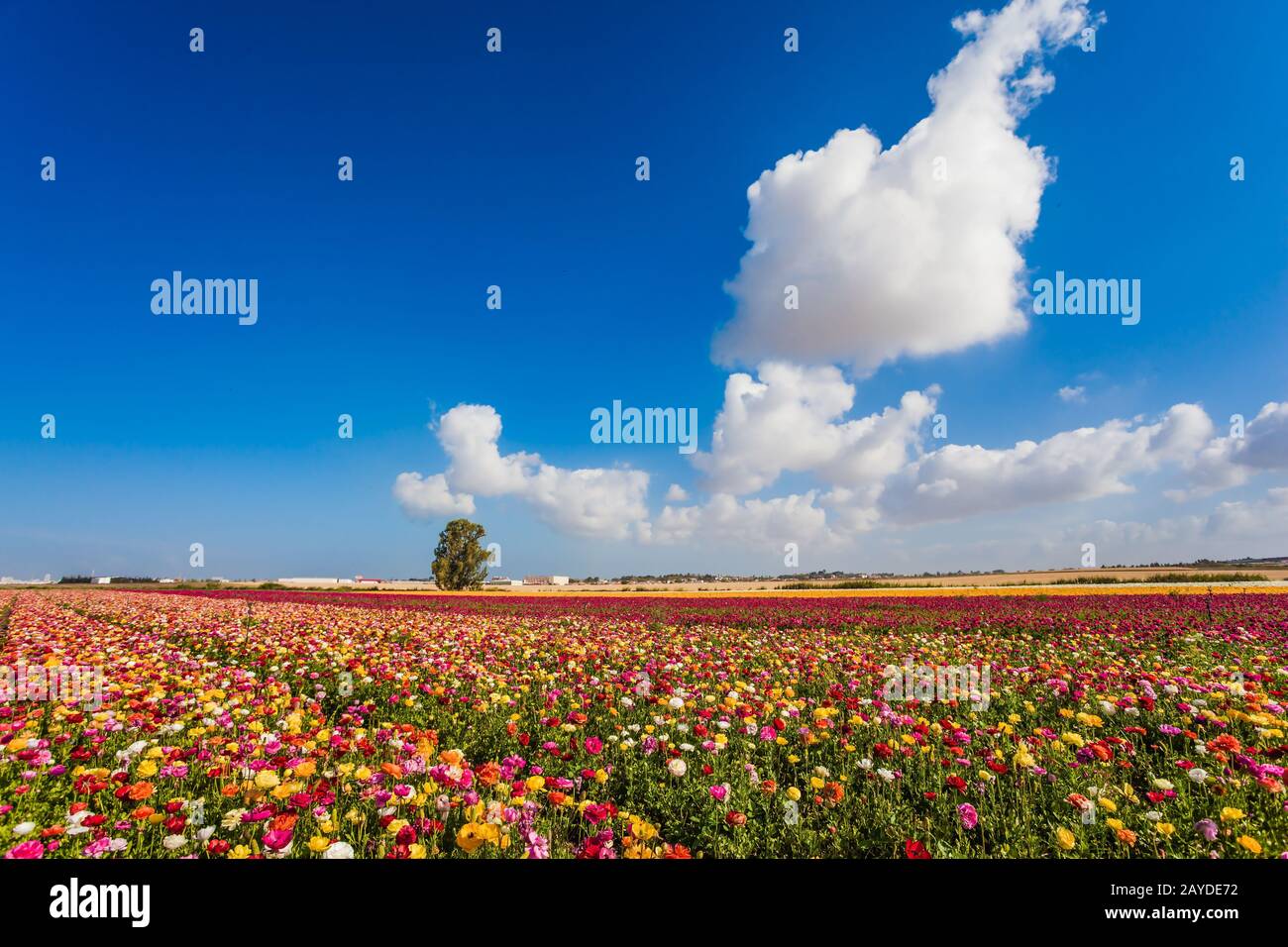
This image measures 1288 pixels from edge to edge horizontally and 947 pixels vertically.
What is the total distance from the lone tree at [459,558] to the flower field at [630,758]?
182 feet

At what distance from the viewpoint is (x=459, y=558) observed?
2394 inches

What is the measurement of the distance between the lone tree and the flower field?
55.5m

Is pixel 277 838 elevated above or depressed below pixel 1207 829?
above

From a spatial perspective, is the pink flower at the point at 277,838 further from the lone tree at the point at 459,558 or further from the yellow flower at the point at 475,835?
the lone tree at the point at 459,558

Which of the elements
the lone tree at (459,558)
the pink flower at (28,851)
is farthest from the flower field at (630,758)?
the lone tree at (459,558)

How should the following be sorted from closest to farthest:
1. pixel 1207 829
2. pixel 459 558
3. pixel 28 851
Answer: pixel 28 851 → pixel 1207 829 → pixel 459 558

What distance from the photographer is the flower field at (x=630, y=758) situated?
2533mm

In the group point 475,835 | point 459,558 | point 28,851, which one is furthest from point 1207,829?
point 459,558

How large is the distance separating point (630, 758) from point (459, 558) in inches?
2418

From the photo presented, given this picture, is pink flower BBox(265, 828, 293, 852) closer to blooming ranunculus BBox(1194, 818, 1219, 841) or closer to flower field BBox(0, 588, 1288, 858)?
flower field BBox(0, 588, 1288, 858)

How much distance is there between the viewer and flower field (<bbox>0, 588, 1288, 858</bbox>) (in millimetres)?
2533

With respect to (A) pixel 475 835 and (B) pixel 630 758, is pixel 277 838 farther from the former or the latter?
(B) pixel 630 758
